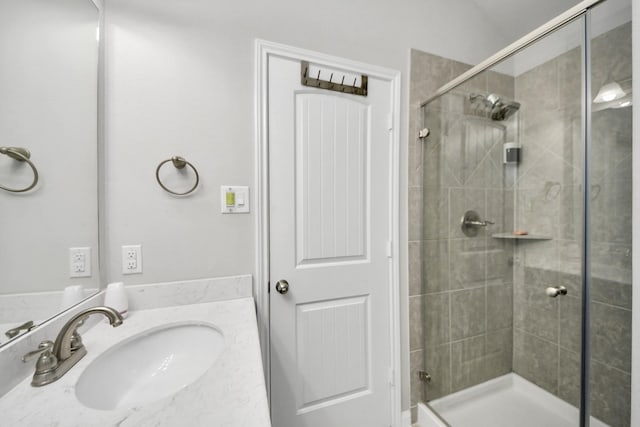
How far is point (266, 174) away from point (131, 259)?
26.5 inches

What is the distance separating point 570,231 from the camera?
3.57 feet

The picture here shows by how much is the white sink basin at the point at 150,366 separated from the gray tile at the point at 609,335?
1383 mm

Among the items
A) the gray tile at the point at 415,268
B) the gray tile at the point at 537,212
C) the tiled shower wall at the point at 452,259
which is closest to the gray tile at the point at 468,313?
the tiled shower wall at the point at 452,259

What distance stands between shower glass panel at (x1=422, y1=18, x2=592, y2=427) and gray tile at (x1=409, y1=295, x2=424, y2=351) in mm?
46

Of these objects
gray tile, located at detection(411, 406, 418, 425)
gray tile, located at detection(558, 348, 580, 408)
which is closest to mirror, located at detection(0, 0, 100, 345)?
gray tile, located at detection(411, 406, 418, 425)

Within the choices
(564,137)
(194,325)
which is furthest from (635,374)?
(194,325)

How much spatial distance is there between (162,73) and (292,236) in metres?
0.92

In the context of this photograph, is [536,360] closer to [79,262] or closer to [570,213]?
[570,213]

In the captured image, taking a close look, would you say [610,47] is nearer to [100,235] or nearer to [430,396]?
[430,396]

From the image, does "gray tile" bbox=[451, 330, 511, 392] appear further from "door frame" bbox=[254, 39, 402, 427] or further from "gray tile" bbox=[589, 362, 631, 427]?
"door frame" bbox=[254, 39, 402, 427]

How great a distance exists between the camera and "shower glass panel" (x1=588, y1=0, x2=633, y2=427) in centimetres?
85

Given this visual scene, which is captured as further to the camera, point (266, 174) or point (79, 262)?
point (266, 174)

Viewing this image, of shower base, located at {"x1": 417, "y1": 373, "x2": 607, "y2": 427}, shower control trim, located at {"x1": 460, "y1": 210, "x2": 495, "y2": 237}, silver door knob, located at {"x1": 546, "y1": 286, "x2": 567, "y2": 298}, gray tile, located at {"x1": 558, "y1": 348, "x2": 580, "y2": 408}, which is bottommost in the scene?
shower base, located at {"x1": 417, "y1": 373, "x2": 607, "y2": 427}

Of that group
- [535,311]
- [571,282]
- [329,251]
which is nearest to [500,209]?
[571,282]
